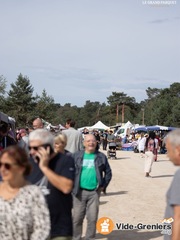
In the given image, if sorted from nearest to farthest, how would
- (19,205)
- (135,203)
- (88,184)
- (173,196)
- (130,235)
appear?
1. (19,205)
2. (173,196)
3. (88,184)
4. (130,235)
5. (135,203)

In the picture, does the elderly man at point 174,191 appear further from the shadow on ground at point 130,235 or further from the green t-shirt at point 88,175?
the shadow on ground at point 130,235

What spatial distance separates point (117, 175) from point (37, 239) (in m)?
14.6

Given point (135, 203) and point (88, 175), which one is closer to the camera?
point (88, 175)

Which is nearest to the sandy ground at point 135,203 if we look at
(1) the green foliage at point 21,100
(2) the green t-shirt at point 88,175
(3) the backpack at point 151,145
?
(3) the backpack at point 151,145

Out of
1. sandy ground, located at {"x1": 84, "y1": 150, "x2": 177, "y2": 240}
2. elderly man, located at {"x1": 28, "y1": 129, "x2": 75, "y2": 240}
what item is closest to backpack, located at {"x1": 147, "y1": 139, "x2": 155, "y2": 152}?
sandy ground, located at {"x1": 84, "y1": 150, "x2": 177, "y2": 240}

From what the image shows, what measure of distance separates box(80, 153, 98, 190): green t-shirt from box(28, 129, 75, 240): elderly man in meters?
2.36

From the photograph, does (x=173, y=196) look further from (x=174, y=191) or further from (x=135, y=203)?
(x=135, y=203)

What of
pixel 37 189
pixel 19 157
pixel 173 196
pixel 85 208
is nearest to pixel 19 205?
pixel 37 189

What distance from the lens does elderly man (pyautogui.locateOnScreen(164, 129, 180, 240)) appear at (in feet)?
11.1

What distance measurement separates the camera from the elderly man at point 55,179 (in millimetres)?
3748

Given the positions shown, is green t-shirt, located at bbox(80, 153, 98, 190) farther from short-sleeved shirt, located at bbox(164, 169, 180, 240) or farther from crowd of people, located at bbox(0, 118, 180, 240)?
short-sleeved shirt, located at bbox(164, 169, 180, 240)

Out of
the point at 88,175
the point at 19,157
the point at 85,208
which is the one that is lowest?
the point at 85,208

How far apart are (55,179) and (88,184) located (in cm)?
282

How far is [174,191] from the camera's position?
344 cm
